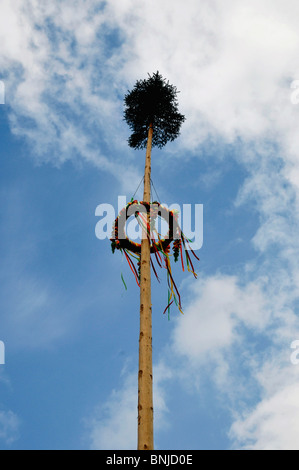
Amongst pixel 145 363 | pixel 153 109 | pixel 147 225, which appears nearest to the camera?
pixel 145 363

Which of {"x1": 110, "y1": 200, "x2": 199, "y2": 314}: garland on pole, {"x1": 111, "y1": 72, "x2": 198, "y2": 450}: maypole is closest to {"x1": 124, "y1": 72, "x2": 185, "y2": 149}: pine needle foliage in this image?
{"x1": 111, "y1": 72, "x2": 198, "y2": 450}: maypole

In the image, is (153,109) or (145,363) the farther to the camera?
(153,109)

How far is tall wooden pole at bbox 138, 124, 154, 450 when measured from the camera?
5.58 m

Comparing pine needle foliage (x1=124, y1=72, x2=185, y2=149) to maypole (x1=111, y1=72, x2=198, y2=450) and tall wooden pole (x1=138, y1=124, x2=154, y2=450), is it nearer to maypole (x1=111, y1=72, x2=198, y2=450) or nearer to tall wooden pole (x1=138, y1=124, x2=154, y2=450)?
maypole (x1=111, y1=72, x2=198, y2=450)

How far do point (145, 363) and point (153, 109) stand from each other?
9.99 meters

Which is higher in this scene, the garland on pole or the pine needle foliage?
the pine needle foliage

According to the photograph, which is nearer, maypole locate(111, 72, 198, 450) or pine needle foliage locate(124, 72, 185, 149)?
maypole locate(111, 72, 198, 450)

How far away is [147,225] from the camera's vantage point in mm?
9039

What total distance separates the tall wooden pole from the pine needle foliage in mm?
6379

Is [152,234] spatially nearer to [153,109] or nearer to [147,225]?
[147,225]

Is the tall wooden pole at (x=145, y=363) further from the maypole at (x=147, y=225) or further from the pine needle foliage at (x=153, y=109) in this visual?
the pine needle foliage at (x=153, y=109)

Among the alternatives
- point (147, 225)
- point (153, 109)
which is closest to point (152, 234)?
point (147, 225)
